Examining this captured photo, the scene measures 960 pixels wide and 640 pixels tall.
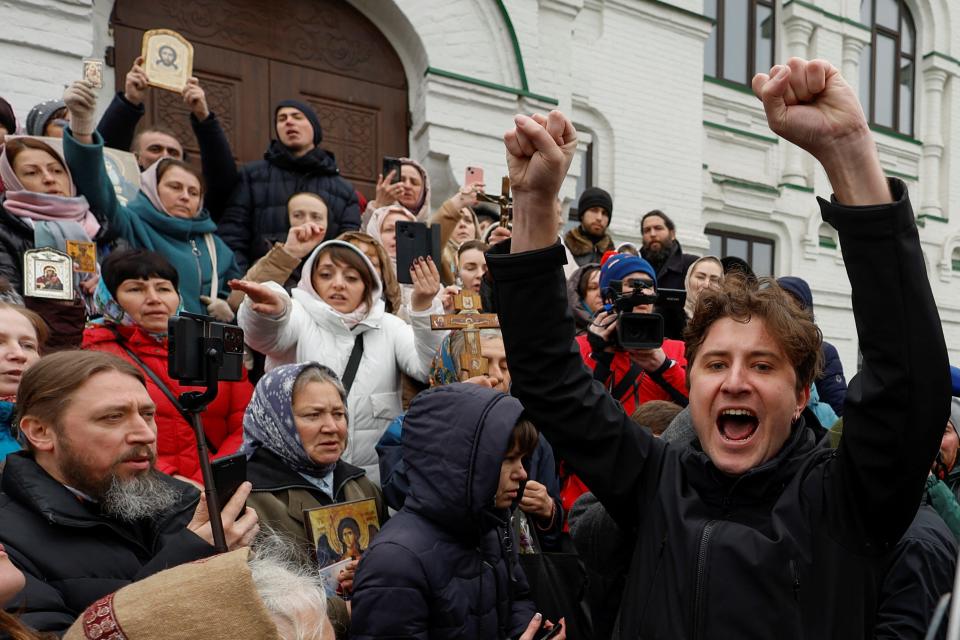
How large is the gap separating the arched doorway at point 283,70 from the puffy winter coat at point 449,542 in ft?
16.4

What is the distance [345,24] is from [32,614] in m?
6.49

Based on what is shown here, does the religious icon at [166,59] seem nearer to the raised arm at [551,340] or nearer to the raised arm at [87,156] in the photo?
the raised arm at [87,156]

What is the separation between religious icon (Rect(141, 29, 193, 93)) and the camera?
4.10m

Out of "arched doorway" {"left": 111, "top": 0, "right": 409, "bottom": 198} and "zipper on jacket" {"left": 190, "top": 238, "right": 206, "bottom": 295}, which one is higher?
"arched doorway" {"left": 111, "top": 0, "right": 409, "bottom": 198}

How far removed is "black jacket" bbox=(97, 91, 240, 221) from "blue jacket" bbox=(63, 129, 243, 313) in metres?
0.58

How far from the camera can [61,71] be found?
5215 mm

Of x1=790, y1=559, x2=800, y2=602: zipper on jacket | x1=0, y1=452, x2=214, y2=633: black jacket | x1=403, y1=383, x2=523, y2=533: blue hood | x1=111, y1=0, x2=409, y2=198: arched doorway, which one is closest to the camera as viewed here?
x1=790, y1=559, x2=800, y2=602: zipper on jacket

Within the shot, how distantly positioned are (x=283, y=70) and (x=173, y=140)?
2443mm

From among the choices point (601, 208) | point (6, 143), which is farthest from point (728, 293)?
point (601, 208)

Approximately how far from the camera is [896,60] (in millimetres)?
12852

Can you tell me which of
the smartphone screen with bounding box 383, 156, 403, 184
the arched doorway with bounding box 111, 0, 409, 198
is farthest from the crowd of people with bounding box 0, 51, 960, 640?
the arched doorway with bounding box 111, 0, 409, 198

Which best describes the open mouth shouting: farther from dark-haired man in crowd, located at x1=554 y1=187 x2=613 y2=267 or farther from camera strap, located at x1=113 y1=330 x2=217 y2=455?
dark-haired man in crowd, located at x1=554 y1=187 x2=613 y2=267

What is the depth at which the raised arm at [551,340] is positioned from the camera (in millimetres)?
1292

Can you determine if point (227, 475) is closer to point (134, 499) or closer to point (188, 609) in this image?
point (134, 499)
